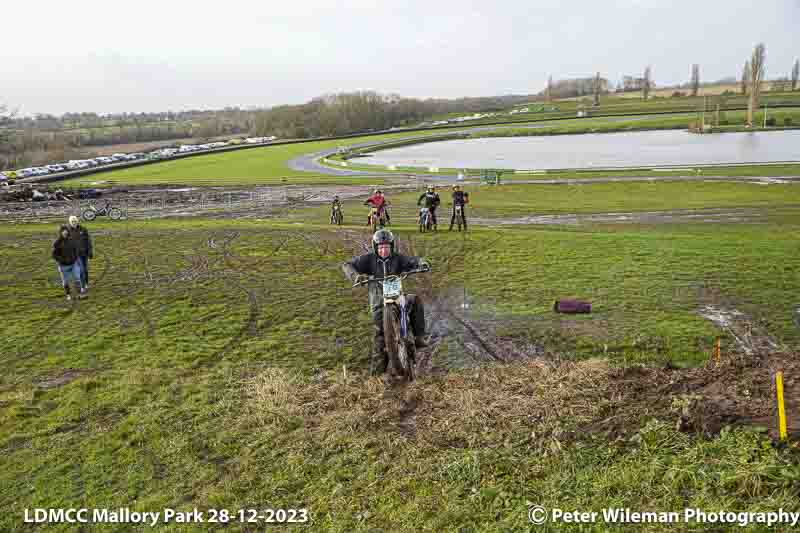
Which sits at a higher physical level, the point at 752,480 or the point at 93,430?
the point at 752,480

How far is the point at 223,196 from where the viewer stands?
141 ft

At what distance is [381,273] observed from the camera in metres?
9.28

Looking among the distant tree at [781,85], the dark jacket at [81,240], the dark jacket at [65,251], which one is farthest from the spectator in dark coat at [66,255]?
the distant tree at [781,85]

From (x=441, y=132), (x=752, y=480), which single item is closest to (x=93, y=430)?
(x=752, y=480)

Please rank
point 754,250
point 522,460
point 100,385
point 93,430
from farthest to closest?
point 754,250, point 100,385, point 93,430, point 522,460

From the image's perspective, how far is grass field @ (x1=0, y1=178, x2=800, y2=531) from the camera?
5449mm

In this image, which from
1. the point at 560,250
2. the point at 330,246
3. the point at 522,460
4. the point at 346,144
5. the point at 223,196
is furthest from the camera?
the point at 346,144

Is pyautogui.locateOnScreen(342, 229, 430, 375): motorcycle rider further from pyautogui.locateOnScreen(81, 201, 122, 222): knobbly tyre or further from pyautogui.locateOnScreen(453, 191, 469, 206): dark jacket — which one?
pyautogui.locateOnScreen(81, 201, 122, 222): knobbly tyre

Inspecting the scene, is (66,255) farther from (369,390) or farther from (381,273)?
(369,390)

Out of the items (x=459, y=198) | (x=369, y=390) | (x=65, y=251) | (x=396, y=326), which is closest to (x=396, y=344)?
(x=396, y=326)

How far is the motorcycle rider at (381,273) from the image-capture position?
9.16 meters

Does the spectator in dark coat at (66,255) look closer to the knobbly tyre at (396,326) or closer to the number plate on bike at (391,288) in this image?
the knobbly tyre at (396,326)

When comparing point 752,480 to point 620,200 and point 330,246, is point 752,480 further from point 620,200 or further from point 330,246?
point 620,200

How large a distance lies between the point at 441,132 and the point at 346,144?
98.9 ft
